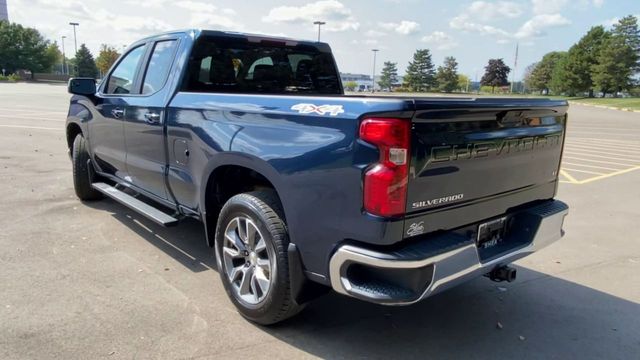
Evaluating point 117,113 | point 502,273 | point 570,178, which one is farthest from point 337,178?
point 570,178

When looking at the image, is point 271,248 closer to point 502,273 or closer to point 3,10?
point 502,273

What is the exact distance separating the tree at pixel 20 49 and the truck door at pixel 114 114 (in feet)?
253

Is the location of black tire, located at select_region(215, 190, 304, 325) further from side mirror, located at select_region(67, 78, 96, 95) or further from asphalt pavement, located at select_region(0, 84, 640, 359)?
side mirror, located at select_region(67, 78, 96, 95)

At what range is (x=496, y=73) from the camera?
10694 cm

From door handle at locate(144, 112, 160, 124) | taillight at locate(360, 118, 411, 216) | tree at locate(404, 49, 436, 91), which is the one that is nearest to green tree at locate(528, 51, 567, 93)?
tree at locate(404, 49, 436, 91)

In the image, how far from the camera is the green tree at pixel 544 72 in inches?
3588

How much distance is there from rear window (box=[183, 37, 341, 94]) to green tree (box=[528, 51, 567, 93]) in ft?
312

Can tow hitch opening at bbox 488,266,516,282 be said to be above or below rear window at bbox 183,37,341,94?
below

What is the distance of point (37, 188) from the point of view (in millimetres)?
6898

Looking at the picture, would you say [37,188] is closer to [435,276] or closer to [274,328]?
[274,328]

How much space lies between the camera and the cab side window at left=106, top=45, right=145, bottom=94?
4.83 m

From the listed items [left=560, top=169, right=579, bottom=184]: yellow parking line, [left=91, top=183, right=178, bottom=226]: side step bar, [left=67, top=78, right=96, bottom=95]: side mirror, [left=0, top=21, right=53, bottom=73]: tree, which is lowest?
[left=560, top=169, right=579, bottom=184]: yellow parking line

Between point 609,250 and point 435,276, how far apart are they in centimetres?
349

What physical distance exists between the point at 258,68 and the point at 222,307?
7.32 ft
